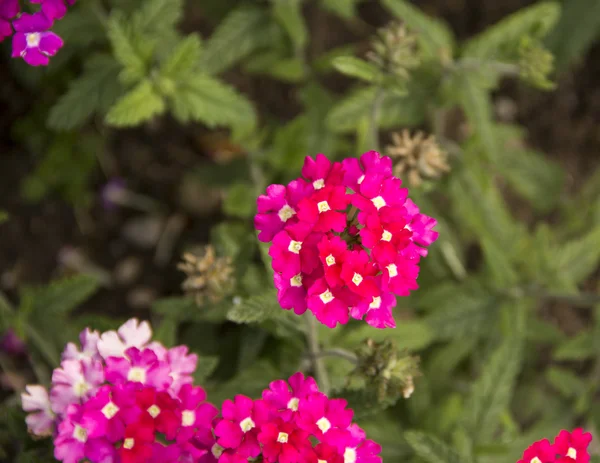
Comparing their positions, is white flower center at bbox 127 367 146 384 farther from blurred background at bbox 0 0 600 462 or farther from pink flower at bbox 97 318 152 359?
blurred background at bbox 0 0 600 462

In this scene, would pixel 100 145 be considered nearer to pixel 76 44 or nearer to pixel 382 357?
pixel 76 44

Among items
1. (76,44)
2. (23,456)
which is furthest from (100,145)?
(23,456)

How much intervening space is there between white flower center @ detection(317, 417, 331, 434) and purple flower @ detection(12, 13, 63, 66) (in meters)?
1.57

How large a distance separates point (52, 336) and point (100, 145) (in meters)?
1.75

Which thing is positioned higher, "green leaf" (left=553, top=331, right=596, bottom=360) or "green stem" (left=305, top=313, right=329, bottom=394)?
"green stem" (left=305, top=313, right=329, bottom=394)

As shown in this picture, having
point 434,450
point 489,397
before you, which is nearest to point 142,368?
point 434,450

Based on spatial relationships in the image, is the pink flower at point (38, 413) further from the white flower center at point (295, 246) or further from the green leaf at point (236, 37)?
the green leaf at point (236, 37)

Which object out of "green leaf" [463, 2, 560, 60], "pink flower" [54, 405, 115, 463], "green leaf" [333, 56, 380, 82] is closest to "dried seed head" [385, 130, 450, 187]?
"green leaf" [333, 56, 380, 82]

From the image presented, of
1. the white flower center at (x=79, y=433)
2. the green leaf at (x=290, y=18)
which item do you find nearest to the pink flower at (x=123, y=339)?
the white flower center at (x=79, y=433)

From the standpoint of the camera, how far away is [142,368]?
213 cm

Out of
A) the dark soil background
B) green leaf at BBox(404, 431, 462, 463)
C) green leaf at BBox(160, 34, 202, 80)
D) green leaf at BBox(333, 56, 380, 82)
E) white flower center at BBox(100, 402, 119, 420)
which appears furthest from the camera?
the dark soil background

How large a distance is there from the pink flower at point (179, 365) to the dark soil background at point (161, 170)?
7.49ft

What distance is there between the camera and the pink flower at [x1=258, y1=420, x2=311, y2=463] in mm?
1941

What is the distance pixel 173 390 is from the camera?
2.23 meters
